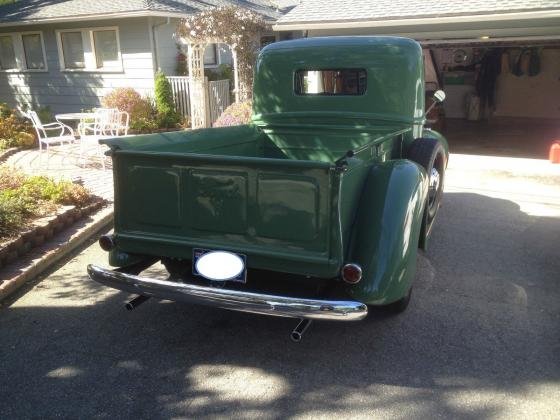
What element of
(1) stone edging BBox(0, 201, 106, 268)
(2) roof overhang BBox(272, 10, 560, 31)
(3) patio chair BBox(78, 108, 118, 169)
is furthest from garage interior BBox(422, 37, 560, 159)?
(1) stone edging BBox(0, 201, 106, 268)

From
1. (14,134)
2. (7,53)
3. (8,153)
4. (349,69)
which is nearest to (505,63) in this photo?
(349,69)

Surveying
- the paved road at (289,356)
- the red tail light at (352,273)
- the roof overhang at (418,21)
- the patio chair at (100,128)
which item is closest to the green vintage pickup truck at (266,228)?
the red tail light at (352,273)

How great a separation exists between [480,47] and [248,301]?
11.7m

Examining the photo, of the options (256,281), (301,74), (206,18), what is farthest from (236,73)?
(256,281)

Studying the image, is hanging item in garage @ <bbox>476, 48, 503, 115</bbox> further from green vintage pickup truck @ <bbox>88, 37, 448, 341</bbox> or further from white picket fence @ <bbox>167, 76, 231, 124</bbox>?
green vintage pickup truck @ <bbox>88, 37, 448, 341</bbox>

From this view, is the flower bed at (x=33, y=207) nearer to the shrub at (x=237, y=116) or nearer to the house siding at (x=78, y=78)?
the shrub at (x=237, y=116)

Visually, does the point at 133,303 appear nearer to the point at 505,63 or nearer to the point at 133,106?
the point at 133,106

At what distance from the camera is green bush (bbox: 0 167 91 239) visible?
5.02 m

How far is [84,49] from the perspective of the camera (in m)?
14.4

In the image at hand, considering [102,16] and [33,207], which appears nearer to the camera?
[33,207]

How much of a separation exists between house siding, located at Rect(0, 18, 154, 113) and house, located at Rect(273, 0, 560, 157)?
3795mm

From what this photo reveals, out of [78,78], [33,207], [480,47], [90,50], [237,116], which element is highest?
[90,50]

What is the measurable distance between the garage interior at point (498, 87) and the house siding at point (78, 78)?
25.5 ft

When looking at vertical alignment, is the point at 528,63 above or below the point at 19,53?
below
